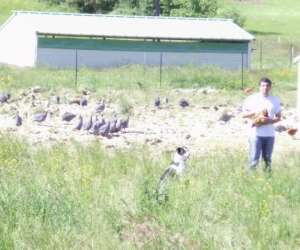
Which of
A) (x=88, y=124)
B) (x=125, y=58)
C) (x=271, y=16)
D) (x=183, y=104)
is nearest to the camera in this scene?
(x=88, y=124)

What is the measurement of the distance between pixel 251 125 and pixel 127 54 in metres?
35.3

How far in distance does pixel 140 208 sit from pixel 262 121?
3.40 m

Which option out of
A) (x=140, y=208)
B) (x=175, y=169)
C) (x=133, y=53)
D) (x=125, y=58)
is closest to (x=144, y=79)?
(x=125, y=58)

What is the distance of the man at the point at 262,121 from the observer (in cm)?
1204

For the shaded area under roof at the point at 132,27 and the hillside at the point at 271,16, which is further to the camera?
the hillside at the point at 271,16

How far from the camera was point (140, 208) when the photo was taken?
29.7ft

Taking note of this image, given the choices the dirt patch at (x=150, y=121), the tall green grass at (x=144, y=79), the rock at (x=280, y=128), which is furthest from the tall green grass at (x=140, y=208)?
the tall green grass at (x=144, y=79)

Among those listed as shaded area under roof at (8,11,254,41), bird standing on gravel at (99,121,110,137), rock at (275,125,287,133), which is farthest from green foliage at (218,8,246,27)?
bird standing on gravel at (99,121,110,137)

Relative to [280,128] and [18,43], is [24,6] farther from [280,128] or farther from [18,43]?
[280,128]

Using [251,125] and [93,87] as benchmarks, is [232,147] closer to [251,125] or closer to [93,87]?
[251,125]

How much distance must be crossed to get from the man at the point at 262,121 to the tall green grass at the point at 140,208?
0.96ft

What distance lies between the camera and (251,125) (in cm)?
1220

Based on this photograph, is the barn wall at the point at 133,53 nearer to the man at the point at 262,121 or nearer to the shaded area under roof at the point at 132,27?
the shaded area under roof at the point at 132,27

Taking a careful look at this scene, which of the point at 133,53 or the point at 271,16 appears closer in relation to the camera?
the point at 133,53
